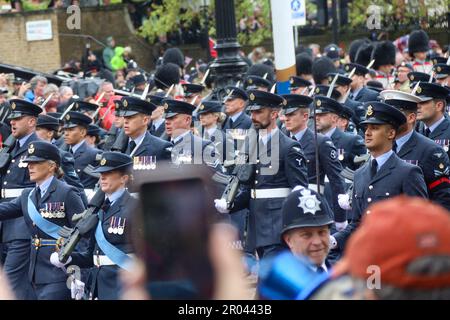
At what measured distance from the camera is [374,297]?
3.08 meters

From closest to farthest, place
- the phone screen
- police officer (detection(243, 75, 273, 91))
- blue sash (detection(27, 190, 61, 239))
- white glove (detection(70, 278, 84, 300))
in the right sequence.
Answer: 1. the phone screen
2. white glove (detection(70, 278, 84, 300))
3. blue sash (detection(27, 190, 61, 239))
4. police officer (detection(243, 75, 273, 91))

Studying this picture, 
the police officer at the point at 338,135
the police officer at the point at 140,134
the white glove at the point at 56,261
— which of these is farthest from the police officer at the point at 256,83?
the white glove at the point at 56,261

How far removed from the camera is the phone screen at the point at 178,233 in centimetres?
278

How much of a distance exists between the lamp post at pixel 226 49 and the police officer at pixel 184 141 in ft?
12.1

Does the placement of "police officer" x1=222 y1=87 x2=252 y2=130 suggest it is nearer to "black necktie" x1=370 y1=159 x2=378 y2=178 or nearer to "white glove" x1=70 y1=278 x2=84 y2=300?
"white glove" x1=70 y1=278 x2=84 y2=300

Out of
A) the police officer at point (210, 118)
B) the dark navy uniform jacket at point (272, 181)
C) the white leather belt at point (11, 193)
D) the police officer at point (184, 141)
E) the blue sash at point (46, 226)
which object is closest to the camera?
the dark navy uniform jacket at point (272, 181)

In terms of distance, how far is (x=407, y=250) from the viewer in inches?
111

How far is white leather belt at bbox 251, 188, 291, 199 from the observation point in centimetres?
1026

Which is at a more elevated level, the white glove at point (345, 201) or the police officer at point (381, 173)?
the police officer at point (381, 173)

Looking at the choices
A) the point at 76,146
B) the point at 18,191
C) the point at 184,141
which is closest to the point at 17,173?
the point at 18,191

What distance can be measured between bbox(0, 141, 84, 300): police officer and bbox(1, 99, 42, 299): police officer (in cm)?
26

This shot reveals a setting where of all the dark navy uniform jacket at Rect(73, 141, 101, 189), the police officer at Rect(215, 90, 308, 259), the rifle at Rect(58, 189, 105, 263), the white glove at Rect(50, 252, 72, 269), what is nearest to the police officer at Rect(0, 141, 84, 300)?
the white glove at Rect(50, 252, 72, 269)

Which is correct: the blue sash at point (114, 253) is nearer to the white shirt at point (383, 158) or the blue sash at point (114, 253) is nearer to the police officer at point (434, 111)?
the white shirt at point (383, 158)
